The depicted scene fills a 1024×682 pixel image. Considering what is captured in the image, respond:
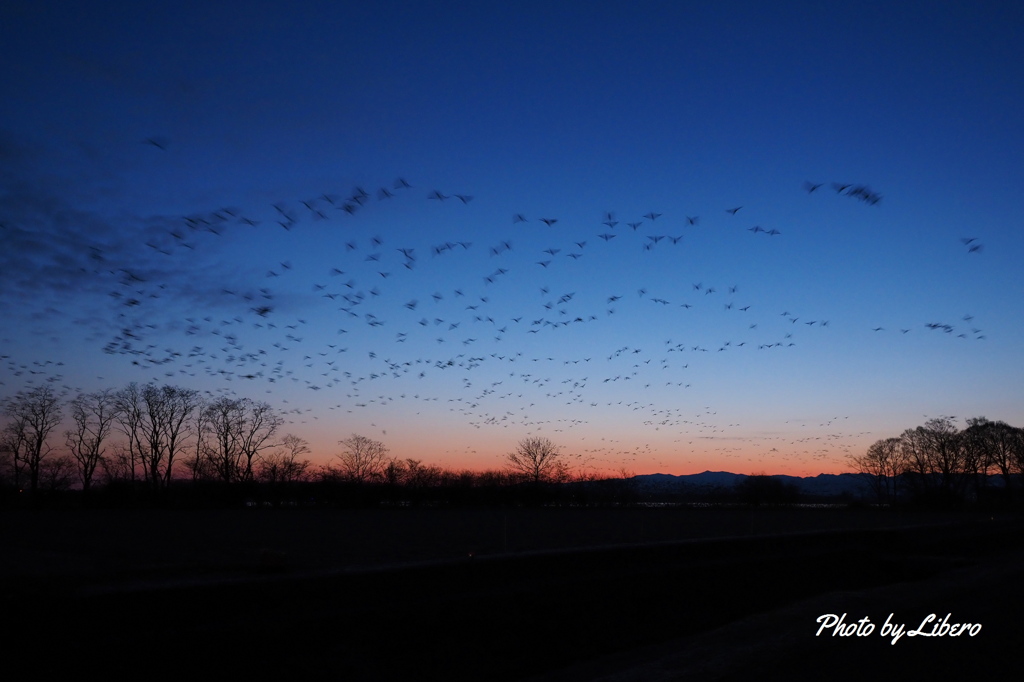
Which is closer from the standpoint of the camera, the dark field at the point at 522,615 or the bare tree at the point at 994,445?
the dark field at the point at 522,615

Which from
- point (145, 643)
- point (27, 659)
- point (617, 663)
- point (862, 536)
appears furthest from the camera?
point (862, 536)

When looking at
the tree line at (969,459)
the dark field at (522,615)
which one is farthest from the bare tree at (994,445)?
the dark field at (522,615)

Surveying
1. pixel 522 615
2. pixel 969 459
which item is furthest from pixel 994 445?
pixel 522 615

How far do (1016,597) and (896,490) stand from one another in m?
149

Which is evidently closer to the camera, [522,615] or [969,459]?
[522,615]

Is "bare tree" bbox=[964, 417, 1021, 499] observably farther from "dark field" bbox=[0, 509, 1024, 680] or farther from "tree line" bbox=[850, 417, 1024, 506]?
"dark field" bbox=[0, 509, 1024, 680]

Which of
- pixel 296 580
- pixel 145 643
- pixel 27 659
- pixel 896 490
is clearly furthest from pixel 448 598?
pixel 896 490

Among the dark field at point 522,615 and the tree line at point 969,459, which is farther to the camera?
the tree line at point 969,459

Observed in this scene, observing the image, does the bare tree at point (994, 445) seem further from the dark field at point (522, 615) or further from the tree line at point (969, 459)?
the dark field at point (522, 615)

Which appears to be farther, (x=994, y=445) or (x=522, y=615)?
(x=994, y=445)

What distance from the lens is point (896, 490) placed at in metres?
142

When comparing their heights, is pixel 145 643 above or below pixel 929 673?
above

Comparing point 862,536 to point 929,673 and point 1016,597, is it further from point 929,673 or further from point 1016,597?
point 929,673

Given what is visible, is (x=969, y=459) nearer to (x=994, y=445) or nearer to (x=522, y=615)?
(x=994, y=445)
